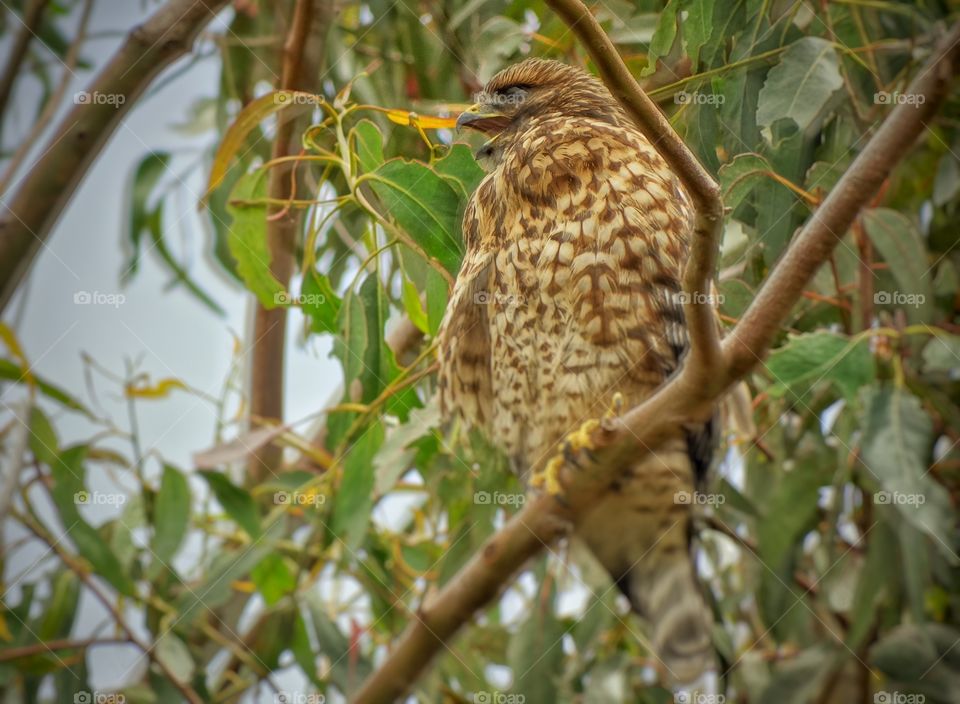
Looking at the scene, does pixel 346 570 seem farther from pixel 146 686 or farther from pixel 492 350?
pixel 492 350

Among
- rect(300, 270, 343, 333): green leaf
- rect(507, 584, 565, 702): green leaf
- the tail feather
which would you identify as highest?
rect(300, 270, 343, 333): green leaf

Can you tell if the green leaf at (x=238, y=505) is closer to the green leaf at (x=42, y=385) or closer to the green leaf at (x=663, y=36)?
the green leaf at (x=42, y=385)

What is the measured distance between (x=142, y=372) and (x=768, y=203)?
984mm

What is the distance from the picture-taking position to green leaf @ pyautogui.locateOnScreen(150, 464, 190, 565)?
148cm

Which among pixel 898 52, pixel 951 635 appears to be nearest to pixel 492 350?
pixel 898 52

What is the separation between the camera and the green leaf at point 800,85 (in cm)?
86

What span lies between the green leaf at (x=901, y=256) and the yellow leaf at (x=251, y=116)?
24.5 inches

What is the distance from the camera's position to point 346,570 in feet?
4.98

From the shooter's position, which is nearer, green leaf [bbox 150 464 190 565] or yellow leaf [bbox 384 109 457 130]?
yellow leaf [bbox 384 109 457 130]

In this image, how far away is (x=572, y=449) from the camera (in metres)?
0.94

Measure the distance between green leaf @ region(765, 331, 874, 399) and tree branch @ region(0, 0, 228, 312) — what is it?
0.81 m

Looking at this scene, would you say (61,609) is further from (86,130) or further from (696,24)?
(696,24)

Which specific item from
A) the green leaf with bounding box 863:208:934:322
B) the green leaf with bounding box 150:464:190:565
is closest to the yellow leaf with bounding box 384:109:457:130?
the green leaf with bounding box 863:208:934:322

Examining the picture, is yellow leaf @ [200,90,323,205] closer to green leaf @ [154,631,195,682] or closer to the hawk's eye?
the hawk's eye
